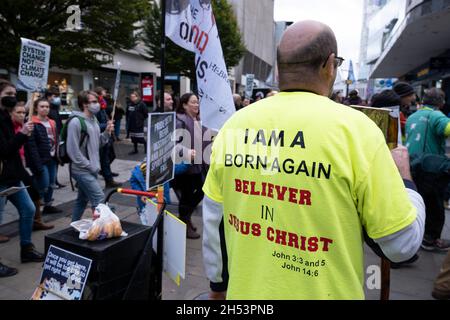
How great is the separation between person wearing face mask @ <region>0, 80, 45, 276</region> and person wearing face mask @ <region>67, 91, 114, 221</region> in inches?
22.9

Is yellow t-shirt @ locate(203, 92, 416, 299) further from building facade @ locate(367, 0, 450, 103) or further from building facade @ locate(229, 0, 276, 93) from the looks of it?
building facade @ locate(229, 0, 276, 93)

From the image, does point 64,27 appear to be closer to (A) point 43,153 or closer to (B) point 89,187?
(A) point 43,153

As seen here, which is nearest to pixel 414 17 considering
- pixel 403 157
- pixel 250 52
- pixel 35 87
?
pixel 35 87

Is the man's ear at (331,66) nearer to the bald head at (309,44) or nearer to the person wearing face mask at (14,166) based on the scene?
the bald head at (309,44)

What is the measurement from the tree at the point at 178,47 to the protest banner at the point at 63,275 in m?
21.9

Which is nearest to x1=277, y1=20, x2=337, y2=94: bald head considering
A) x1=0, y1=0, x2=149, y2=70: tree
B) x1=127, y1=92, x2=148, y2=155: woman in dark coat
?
x1=127, y1=92, x2=148, y2=155: woman in dark coat

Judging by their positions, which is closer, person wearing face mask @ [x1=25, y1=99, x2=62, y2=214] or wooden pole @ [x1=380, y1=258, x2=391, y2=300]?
wooden pole @ [x1=380, y1=258, x2=391, y2=300]

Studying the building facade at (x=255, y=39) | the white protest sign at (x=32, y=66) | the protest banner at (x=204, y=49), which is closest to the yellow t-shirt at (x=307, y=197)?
the protest banner at (x=204, y=49)

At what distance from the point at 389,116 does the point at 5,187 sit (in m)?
3.78

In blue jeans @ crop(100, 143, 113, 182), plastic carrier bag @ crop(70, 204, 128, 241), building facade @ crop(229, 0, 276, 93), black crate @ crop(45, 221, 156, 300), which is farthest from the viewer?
building facade @ crop(229, 0, 276, 93)

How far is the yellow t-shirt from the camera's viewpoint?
3.97ft

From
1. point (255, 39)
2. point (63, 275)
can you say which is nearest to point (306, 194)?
point (63, 275)

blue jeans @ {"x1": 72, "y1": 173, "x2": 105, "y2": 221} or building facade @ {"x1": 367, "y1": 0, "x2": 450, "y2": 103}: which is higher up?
building facade @ {"x1": 367, "y1": 0, "x2": 450, "y2": 103}

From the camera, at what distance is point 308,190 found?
1.27 meters
